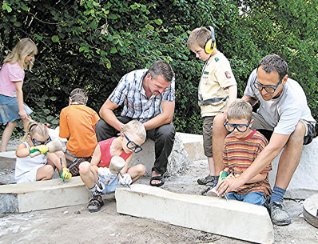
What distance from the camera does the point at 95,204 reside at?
3762 mm

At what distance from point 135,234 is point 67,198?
34.4 inches

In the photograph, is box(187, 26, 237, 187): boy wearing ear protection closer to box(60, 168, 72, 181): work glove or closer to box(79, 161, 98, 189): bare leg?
box(79, 161, 98, 189): bare leg

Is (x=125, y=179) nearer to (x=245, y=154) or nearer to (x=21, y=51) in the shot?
(x=245, y=154)

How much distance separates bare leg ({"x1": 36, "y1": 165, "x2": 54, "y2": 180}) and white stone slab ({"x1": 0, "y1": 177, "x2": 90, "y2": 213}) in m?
0.18

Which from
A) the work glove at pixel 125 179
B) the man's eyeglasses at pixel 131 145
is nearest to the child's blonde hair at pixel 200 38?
the man's eyeglasses at pixel 131 145

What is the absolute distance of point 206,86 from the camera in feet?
14.3

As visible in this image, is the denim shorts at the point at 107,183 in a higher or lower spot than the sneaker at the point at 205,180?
higher

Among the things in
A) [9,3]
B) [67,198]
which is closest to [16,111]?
[9,3]

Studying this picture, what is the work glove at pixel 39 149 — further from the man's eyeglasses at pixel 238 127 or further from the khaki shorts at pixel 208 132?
the man's eyeglasses at pixel 238 127

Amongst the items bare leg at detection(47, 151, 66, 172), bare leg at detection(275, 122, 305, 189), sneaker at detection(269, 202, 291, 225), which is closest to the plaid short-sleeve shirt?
bare leg at detection(47, 151, 66, 172)

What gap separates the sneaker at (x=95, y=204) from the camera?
373 cm

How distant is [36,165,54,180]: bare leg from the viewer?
13.9 feet

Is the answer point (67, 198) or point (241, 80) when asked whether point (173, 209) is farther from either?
point (241, 80)

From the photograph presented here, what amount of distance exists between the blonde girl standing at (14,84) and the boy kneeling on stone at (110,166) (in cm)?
187
